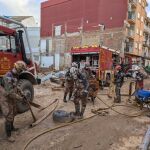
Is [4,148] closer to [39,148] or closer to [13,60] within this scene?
[39,148]

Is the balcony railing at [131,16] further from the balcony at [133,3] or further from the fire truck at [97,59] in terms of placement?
the fire truck at [97,59]

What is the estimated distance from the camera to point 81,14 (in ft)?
155

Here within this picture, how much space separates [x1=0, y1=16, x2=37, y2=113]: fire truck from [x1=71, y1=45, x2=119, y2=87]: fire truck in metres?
8.33

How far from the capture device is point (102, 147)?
6.80 m

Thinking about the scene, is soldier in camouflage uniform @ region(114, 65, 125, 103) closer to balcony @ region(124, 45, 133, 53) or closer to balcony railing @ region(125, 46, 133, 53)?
balcony @ region(124, 45, 133, 53)

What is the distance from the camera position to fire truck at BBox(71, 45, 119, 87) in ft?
64.0

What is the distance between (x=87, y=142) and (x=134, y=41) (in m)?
44.2

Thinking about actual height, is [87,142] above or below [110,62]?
below

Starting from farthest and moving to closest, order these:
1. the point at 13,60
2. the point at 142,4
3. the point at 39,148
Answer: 1. the point at 142,4
2. the point at 13,60
3. the point at 39,148

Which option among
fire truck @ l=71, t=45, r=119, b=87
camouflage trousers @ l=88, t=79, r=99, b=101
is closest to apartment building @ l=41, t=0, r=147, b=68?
fire truck @ l=71, t=45, r=119, b=87

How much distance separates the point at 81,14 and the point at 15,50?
38.3 metres

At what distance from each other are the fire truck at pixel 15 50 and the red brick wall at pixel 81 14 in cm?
3468

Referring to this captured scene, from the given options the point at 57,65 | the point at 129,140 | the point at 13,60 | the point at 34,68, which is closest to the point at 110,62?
the point at 34,68

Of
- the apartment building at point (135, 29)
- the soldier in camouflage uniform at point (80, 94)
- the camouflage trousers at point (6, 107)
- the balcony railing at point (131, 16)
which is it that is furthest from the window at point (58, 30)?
the camouflage trousers at point (6, 107)
